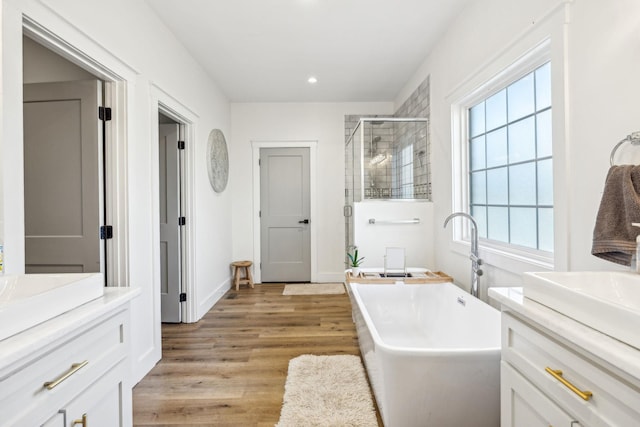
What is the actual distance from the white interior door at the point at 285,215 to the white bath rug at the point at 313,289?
0.22 m

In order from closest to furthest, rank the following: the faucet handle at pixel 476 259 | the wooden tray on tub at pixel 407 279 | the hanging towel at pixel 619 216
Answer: the hanging towel at pixel 619 216, the faucet handle at pixel 476 259, the wooden tray on tub at pixel 407 279

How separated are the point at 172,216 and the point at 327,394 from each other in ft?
7.08

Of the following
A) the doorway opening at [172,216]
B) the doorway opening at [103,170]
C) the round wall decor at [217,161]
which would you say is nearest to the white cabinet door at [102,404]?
the doorway opening at [103,170]

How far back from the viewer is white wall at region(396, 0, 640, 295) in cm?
122

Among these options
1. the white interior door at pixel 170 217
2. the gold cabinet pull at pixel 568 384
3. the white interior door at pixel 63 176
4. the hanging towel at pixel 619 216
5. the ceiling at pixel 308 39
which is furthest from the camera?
the white interior door at pixel 170 217

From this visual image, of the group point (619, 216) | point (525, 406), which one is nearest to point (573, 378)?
→ point (525, 406)

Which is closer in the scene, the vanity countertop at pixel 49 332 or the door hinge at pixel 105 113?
the vanity countertop at pixel 49 332

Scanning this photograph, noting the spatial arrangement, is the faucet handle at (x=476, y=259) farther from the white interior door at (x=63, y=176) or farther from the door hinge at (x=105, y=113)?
the door hinge at (x=105, y=113)

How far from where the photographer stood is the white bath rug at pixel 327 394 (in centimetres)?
168

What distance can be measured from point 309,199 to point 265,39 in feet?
7.44

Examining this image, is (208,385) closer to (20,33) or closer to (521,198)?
(20,33)

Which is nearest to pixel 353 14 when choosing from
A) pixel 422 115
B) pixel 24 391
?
pixel 422 115

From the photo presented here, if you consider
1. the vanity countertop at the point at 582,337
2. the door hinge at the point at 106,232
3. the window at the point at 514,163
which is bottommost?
the vanity countertop at the point at 582,337

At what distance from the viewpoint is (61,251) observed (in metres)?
1.99
